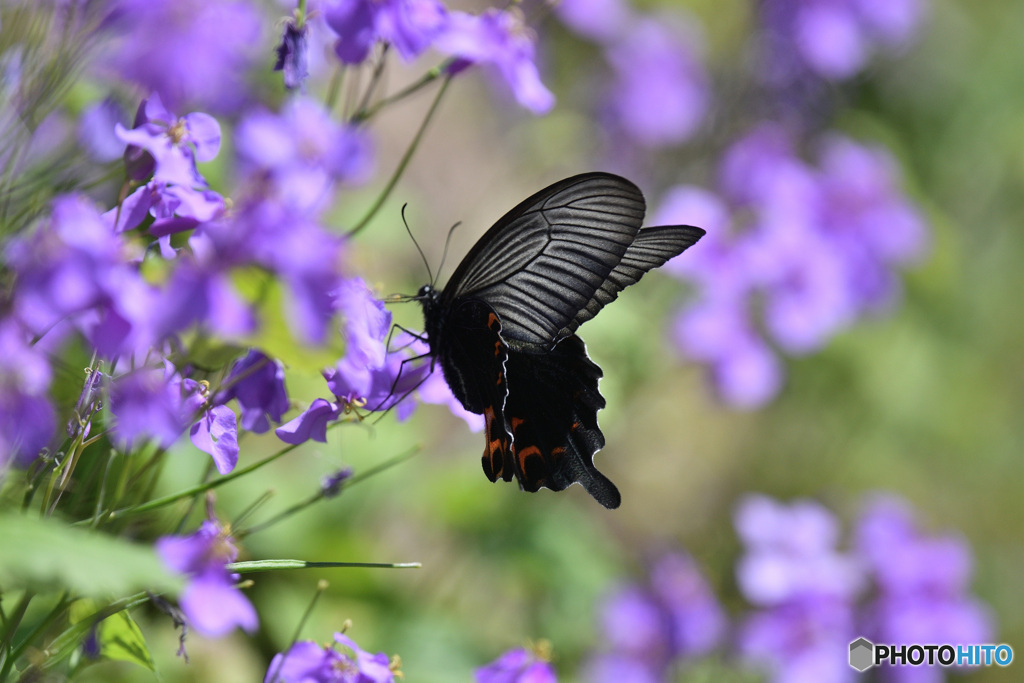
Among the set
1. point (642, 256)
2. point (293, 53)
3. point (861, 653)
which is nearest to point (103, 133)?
point (293, 53)

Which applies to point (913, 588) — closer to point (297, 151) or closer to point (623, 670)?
point (623, 670)

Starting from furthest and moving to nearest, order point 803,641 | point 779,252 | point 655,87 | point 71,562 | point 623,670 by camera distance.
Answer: point 655,87 → point 779,252 → point 623,670 → point 803,641 → point 71,562

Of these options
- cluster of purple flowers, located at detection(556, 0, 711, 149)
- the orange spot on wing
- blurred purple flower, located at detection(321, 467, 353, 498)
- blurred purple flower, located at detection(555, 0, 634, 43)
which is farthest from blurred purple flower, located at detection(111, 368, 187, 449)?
cluster of purple flowers, located at detection(556, 0, 711, 149)

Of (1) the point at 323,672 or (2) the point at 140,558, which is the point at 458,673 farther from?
(2) the point at 140,558

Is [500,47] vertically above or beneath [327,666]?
above

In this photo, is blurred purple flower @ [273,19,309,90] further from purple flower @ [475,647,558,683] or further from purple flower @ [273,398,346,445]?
purple flower @ [475,647,558,683]

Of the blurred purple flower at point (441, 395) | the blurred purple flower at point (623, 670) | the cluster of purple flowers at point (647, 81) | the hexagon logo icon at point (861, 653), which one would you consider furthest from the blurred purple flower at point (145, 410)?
the cluster of purple flowers at point (647, 81)
